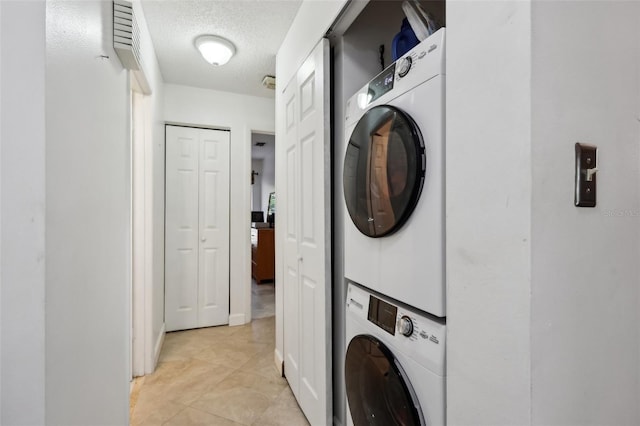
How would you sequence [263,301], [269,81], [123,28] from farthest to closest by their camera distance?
1. [263,301]
2. [269,81]
3. [123,28]

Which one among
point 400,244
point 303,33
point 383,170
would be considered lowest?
point 400,244

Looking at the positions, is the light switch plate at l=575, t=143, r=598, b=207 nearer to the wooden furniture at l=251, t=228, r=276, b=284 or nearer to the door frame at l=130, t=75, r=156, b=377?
the door frame at l=130, t=75, r=156, b=377

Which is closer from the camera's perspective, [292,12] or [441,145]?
[441,145]

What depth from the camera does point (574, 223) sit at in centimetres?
62

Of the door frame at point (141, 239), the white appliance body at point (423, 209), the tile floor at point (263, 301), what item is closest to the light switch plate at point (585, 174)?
the white appliance body at point (423, 209)

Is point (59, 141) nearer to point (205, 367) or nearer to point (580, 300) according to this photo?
point (580, 300)

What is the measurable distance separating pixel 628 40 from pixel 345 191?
93 cm

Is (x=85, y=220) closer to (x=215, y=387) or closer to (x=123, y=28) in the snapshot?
(x=123, y=28)

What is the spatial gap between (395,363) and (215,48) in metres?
2.34

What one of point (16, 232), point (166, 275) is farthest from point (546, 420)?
point (166, 275)

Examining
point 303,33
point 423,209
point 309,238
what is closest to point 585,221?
point 423,209

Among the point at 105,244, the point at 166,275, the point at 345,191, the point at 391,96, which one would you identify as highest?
the point at 391,96

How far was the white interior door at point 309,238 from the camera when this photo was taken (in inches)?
58.5

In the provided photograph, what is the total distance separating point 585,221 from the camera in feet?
2.09
